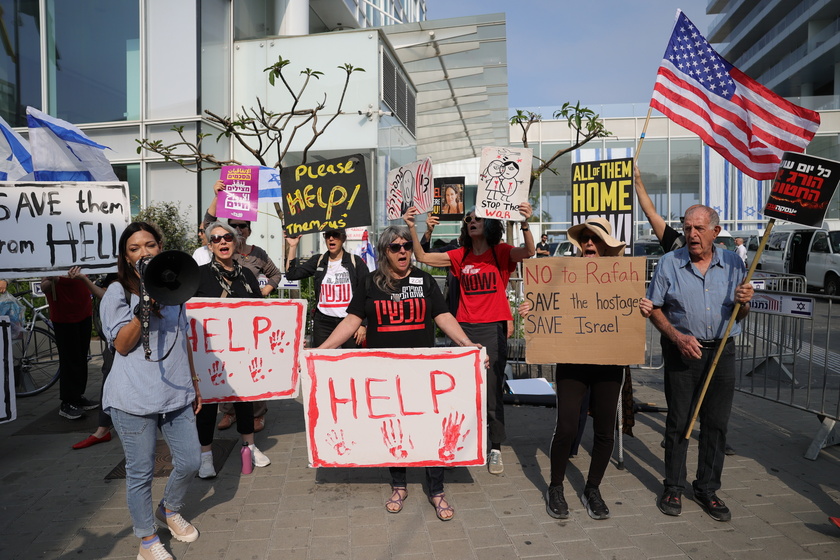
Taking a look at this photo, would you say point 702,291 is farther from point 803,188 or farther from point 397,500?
point 397,500

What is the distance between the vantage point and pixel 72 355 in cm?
601

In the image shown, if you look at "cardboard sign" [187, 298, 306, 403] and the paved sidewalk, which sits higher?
"cardboard sign" [187, 298, 306, 403]

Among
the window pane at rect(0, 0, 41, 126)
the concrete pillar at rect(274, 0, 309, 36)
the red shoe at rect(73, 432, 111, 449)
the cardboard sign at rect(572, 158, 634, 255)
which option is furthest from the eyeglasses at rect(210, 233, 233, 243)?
the concrete pillar at rect(274, 0, 309, 36)

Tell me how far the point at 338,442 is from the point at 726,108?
13.1ft

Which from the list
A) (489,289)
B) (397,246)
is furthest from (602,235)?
(397,246)

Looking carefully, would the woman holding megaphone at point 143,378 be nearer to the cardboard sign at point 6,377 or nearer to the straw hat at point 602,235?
the cardboard sign at point 6,377

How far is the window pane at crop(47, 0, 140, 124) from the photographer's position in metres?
13.3

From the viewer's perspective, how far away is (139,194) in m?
13.5

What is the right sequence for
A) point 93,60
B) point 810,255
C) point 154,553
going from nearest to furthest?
1. point 154,553
2. point 93,60
3. point 810,255

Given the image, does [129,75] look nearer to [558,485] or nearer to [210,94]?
[210,94]

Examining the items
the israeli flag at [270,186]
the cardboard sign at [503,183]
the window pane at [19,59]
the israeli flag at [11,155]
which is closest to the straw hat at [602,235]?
the cardboard sign at [503,183]

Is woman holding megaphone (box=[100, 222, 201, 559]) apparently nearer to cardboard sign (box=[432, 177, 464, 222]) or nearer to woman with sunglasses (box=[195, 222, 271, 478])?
woman with sunglasses (box=[195, 222, 271, 478])

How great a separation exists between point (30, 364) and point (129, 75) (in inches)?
330

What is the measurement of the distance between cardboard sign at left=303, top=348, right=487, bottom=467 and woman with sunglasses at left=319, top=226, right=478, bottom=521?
11cm
